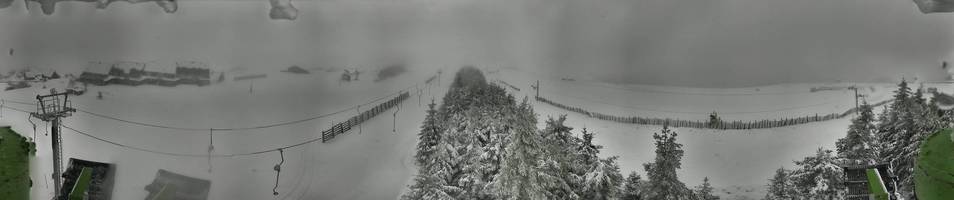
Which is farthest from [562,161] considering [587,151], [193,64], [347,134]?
[193,64]

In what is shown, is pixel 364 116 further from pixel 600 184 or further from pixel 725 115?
pixel 725 115

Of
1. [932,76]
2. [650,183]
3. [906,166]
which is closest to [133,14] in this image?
[650,183]

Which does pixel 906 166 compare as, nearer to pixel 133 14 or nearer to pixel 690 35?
pixel 690 35

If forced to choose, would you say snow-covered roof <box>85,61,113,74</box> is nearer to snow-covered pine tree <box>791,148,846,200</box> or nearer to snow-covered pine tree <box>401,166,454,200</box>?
snow-covered pine tree <box>401,166,454,200</box>

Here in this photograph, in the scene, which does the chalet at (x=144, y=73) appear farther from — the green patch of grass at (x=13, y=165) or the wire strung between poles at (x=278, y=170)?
the green patch of grass at (x=13, y=165)

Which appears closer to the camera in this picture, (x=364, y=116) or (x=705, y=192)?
(x=705, y=192)

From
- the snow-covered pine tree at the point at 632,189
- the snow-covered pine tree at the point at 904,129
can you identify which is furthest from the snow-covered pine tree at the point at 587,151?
the snow-covered pine tree at the point at 904,129

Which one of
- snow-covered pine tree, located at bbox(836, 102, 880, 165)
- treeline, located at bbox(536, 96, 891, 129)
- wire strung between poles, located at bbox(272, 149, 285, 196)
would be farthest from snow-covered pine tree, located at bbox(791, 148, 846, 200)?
wire strung between poles, located at bbox(272, 149, 285, 196)
